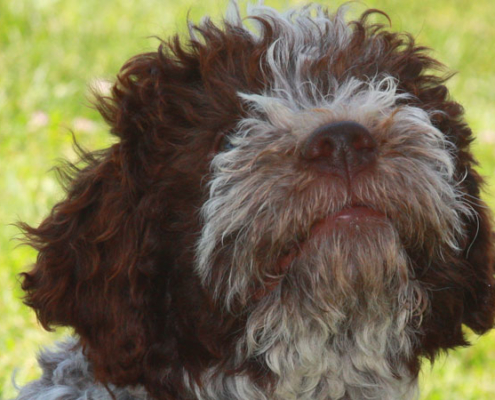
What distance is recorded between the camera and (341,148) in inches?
138

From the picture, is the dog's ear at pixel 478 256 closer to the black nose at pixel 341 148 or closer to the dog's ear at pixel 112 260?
the black nose at pixel 341 148

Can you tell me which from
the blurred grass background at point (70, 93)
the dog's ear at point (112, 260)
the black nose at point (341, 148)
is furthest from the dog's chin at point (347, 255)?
the blurred grass background at point (70, 93)

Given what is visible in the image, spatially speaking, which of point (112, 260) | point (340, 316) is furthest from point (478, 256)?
point (112, 260)

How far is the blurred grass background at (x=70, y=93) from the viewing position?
6.11m

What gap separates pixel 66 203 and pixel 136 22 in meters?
6.36

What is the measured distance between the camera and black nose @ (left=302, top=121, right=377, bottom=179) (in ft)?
11.5

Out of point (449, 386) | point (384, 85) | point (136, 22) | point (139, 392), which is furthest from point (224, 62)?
point (136, 22)

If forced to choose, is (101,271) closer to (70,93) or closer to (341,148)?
(341,148)

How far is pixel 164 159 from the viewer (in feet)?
13.0

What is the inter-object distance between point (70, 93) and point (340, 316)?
5.44 m

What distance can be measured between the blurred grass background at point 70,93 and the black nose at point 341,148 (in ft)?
6.50

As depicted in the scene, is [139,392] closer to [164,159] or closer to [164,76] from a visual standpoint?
[164,159]

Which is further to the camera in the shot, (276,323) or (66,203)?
(66,203)

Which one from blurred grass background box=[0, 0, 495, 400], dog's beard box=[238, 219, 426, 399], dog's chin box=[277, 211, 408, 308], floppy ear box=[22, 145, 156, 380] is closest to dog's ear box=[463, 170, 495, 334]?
dog's beard box=[238, 219, 426, 399]
